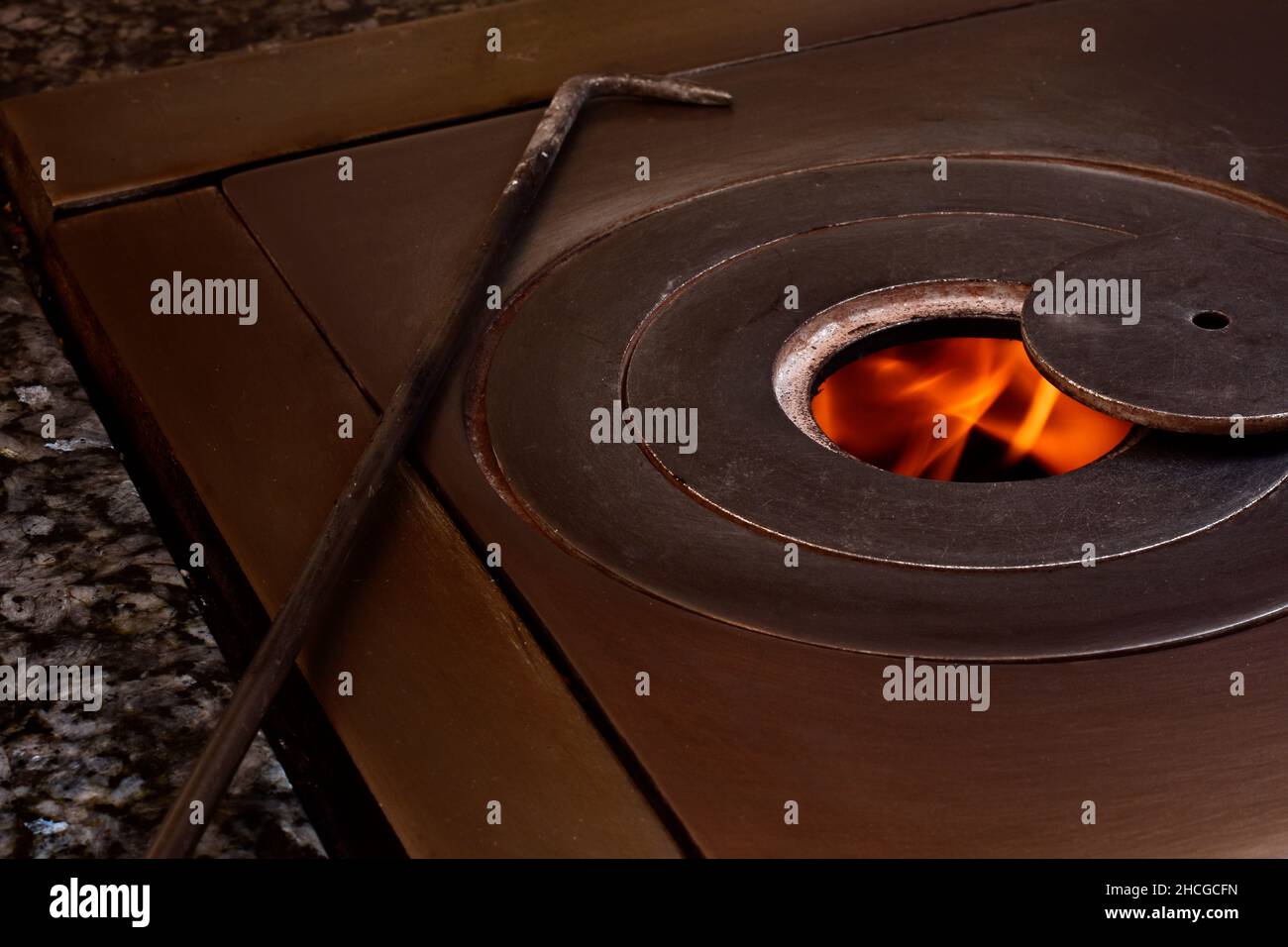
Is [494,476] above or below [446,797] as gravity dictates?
above

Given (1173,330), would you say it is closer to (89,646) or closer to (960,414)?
(960,414)

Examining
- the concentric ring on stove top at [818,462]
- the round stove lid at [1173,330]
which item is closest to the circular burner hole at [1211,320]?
the round stove lid at [1173,330]

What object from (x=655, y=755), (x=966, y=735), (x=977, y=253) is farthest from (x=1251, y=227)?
(x=655, y=755)

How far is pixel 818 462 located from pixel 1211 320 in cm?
40

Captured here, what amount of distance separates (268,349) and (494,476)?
29 centimetres

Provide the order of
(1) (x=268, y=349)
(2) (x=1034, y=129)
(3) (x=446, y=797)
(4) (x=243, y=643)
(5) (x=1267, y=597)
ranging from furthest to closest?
(2) (x=1034, y=129), (1) (x=268, y=349), (4) (x=243, y=643), (5) (x=1267, y=597), (3) (x=446, y=797)

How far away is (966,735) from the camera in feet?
3.40

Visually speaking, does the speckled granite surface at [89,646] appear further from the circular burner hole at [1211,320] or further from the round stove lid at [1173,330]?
the circular burner hole at [1211,320]

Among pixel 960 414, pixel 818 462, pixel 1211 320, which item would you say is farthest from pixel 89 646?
pixel 1211 320

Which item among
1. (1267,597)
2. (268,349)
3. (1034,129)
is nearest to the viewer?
(1267,597)

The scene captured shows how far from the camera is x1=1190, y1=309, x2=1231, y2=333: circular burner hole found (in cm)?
137

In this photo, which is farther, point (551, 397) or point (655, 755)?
point (551, 397)

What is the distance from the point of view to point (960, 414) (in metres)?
1.62

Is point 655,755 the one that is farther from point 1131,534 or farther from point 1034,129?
point 1034,129
